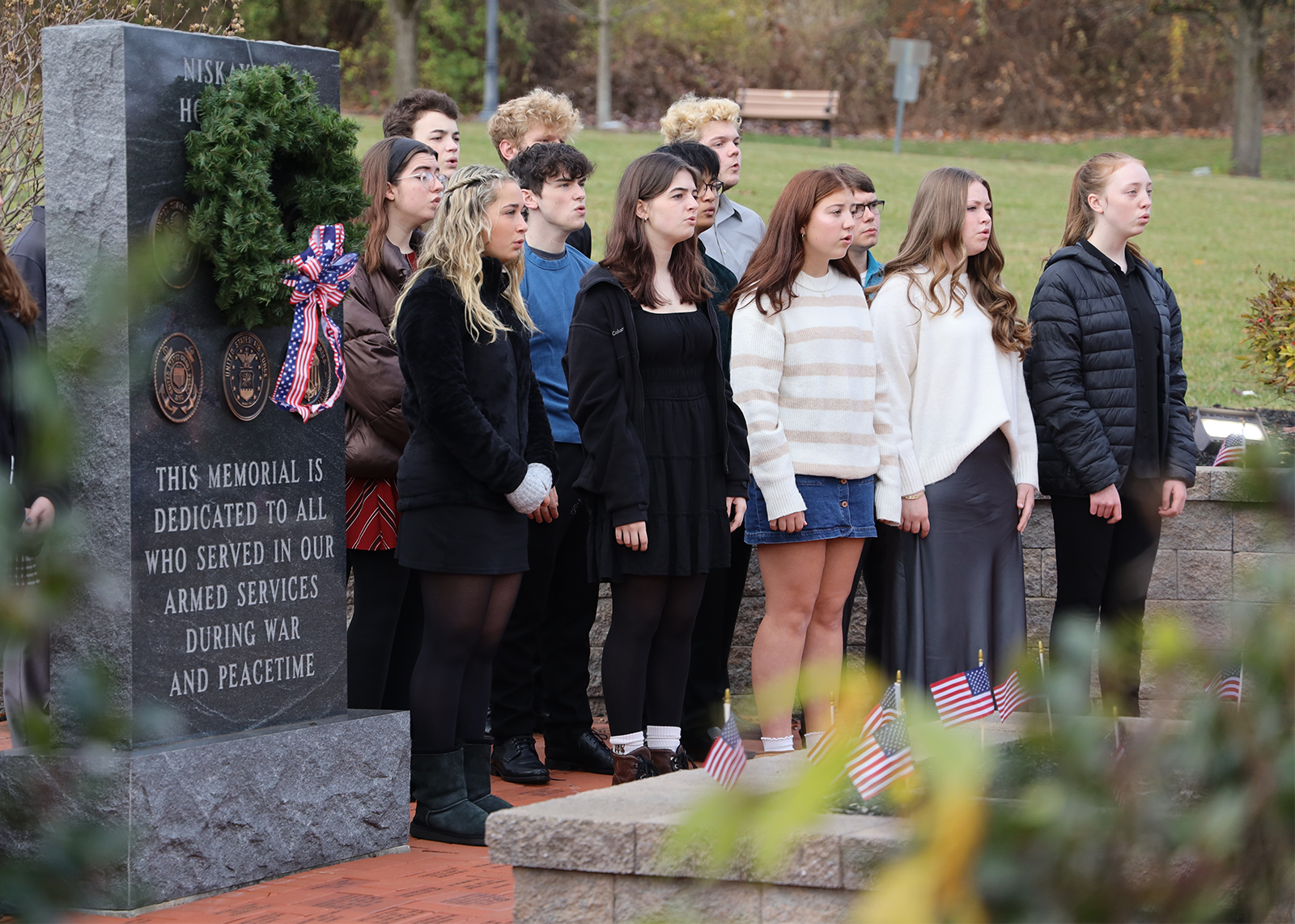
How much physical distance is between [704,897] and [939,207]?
10.3 ft

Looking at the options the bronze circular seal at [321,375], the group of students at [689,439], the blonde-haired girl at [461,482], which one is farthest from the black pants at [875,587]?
the bronze circular seal at [321,375]

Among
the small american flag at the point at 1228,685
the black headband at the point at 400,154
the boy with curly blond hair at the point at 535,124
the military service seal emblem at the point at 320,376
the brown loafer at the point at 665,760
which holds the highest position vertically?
the boy with curly blond hair at the point at 535,124

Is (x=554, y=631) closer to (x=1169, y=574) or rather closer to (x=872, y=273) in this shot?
(x=872, y=273)

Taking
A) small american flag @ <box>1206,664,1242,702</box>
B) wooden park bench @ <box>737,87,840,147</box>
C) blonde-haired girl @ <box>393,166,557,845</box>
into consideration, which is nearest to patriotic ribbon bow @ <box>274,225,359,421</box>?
blonde-haired girl @ <box>393,166,557,845</box>

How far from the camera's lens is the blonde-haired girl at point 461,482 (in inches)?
181

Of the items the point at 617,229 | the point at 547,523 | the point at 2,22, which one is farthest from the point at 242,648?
the point at 2,22

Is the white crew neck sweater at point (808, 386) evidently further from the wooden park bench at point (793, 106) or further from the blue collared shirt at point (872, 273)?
the wooden park bench at point (793, 106)

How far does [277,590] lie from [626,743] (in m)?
1.26

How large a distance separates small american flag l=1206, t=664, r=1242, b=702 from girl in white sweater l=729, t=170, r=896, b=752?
3562 mm

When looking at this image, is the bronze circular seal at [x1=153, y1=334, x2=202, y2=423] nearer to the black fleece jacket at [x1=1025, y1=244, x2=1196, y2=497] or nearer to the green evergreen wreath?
the green evergreen wreath

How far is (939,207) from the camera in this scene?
550cm

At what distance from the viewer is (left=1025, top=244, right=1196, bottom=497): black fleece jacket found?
218 inches

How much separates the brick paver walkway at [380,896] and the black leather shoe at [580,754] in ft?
3.28

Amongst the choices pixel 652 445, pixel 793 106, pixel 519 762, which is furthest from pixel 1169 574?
pixel 793 106
